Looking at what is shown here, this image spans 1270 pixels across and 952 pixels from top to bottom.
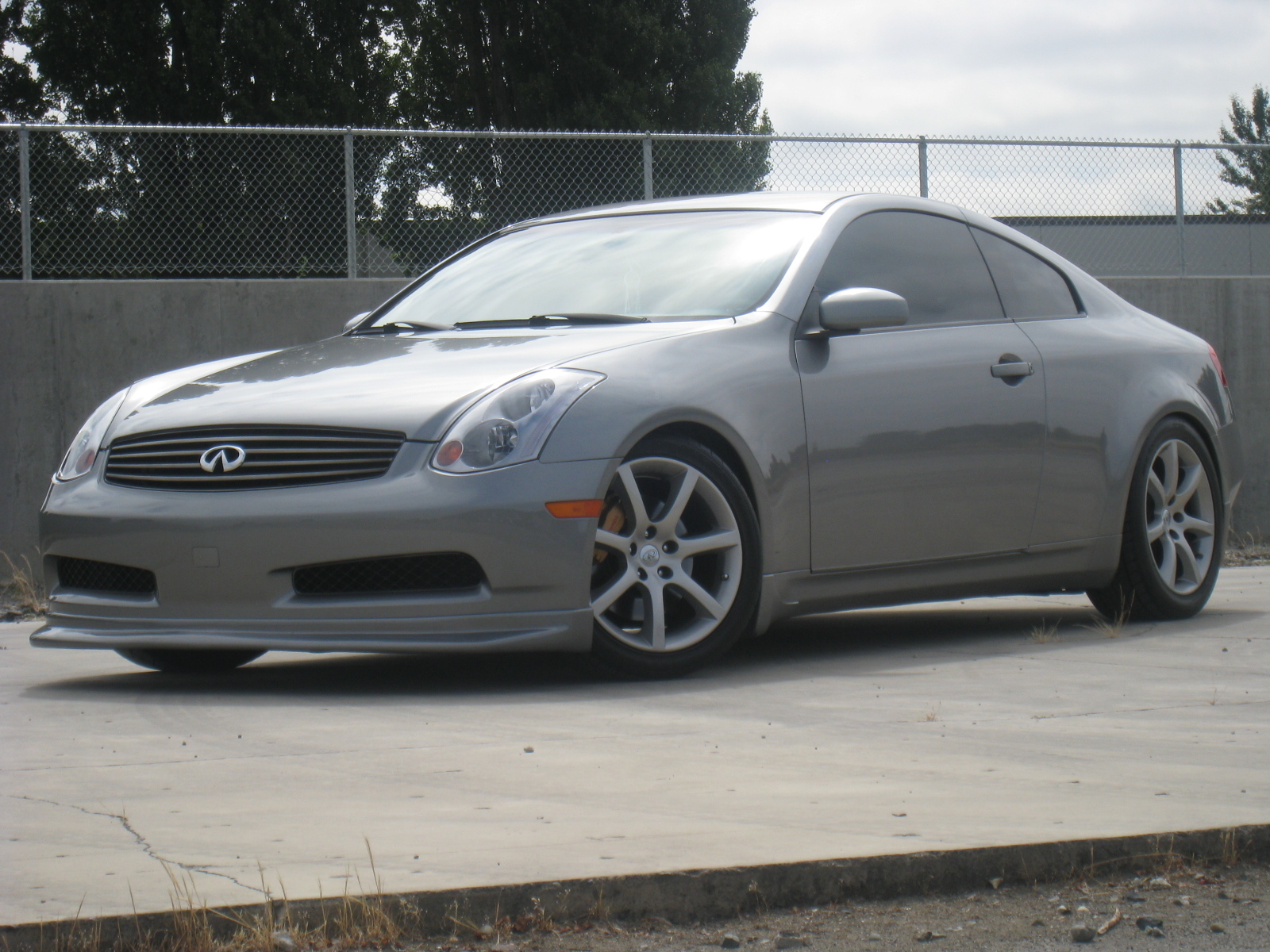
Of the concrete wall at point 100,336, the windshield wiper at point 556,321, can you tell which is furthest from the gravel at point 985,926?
the concrete wall at point 100,336

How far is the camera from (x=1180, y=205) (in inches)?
507

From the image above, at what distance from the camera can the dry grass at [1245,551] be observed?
1078 cm

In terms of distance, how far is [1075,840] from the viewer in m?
3.11

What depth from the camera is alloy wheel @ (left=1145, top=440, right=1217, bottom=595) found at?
6969 mm

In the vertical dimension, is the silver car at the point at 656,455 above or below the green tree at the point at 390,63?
below

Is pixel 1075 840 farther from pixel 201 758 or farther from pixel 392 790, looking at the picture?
pixel 201 758

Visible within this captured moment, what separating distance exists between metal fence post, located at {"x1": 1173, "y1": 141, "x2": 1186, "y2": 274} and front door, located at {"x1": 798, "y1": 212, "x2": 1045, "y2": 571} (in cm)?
665

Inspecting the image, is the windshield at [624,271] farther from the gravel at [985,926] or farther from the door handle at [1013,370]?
the gravel at [985,926]

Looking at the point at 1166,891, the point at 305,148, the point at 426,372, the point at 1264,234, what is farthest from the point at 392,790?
the point at 1264,234

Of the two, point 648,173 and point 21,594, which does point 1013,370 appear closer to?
point 21,594

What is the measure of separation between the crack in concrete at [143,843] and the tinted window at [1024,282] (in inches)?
164

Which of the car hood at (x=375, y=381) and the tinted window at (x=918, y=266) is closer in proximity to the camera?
the car hood at (x=375, y=381)

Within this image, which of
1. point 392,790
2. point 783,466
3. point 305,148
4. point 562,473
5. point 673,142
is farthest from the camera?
point 673,142

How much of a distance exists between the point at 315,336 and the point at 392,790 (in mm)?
7007
